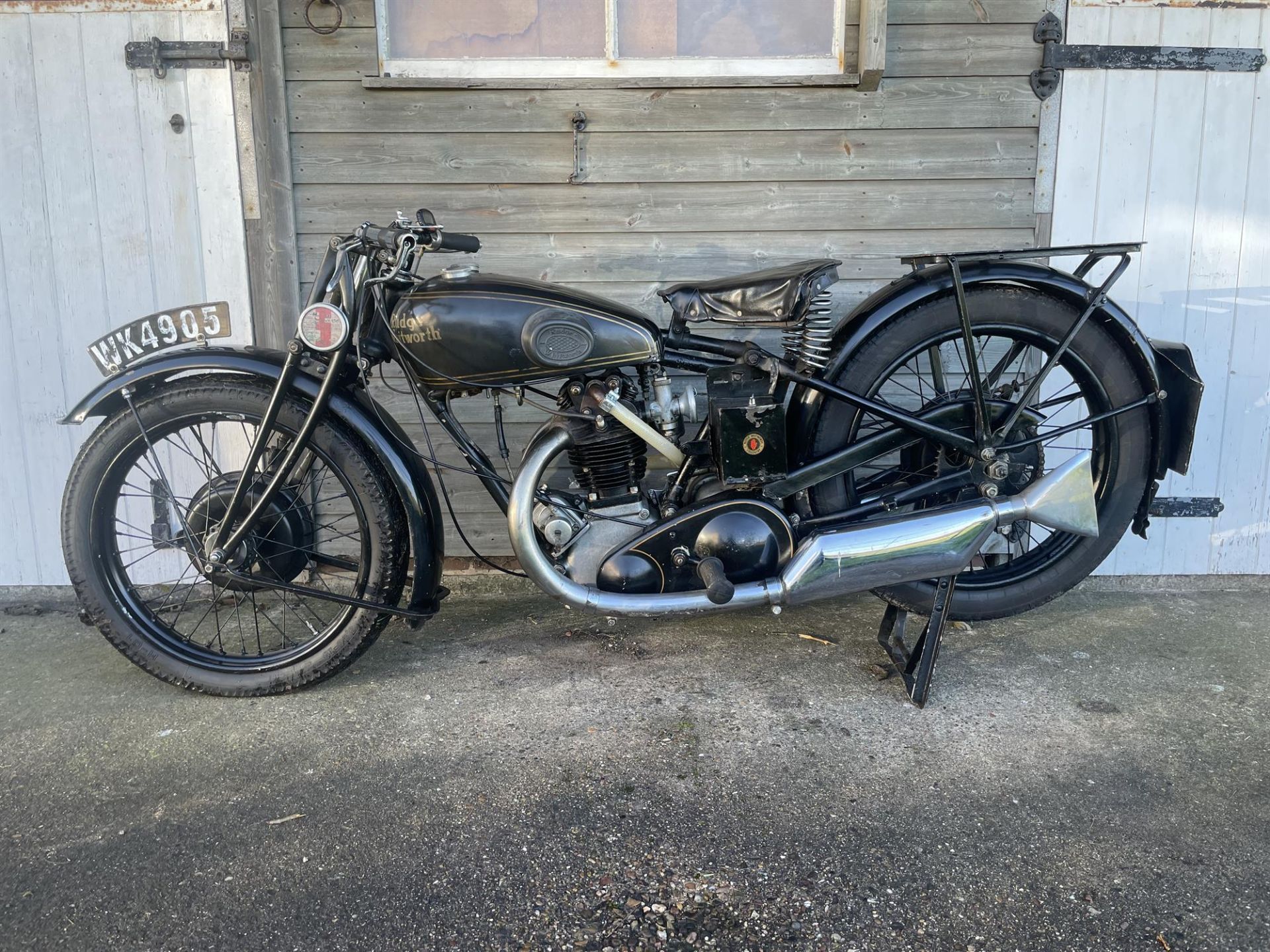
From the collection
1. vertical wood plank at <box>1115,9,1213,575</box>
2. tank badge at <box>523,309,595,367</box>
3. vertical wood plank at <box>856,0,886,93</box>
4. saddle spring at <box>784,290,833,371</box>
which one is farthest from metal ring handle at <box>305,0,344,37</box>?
vertical wood plank at <box>1115,9,1213,575</box>

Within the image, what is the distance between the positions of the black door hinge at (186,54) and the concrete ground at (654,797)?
1.96m

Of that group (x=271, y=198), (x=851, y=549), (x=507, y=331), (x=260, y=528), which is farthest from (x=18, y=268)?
(x=851, y=549)

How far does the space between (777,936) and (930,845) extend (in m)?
0.44

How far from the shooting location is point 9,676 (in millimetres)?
2705

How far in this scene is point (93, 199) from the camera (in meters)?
3.05

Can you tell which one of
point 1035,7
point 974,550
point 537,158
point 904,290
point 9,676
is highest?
point 1035,7

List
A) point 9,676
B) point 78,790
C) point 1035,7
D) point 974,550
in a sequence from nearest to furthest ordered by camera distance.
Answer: point 78,790 → point 974,550 → point 9,676 → point 1035,7

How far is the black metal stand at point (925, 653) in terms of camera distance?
8.00 ft

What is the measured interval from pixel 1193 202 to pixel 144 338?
3.73 m

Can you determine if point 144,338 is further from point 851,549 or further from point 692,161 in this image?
point 851,549

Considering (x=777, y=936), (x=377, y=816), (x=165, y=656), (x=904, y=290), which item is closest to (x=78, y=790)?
(x=165, y=656)

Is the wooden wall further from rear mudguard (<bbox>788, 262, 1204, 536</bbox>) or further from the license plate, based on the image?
rear mudguard (<bbox>788, 262, 1204, 536</bbox>)

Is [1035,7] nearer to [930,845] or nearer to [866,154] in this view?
[866,154]

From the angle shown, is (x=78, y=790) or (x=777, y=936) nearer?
(x=777, y=936)
